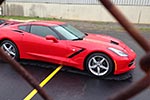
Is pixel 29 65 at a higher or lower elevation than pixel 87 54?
lower

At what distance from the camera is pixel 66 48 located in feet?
16.9

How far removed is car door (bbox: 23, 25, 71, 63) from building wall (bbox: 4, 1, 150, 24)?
9.42 m

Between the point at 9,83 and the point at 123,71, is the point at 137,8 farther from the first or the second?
the point at 9,83

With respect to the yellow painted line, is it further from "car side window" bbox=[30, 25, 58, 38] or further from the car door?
"car side window" bbox=[30, 25, 58, 38]

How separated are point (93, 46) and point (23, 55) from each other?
186 centimetres

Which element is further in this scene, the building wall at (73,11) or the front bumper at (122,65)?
the building wall at (73,11)

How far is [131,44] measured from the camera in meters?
8.19

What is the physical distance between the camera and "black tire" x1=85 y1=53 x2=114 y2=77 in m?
4.87

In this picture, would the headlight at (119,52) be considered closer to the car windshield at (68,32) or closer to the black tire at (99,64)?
the black tire at (99,64)

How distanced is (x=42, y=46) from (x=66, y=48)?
2.10 feet

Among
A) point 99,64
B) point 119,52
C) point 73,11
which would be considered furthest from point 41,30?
point 73,11

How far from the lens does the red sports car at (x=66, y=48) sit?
16.2 ft

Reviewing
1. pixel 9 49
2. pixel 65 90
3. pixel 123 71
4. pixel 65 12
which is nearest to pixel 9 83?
pixel 65 90

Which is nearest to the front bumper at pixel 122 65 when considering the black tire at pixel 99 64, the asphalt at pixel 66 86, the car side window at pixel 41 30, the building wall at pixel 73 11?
the black tire at pixel 99 64
